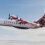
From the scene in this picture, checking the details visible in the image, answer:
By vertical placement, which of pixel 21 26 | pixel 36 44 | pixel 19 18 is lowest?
pixel 36 44

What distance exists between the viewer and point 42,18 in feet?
25.9

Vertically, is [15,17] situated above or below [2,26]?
above

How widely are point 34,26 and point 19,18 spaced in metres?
1.49

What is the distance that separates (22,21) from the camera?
20.2 feet

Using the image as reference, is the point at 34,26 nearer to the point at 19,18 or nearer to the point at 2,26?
the point at 19,18

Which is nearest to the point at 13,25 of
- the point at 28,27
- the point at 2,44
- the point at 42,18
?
the point at 28,27

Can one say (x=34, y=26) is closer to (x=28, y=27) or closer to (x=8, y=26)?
(x=28, y=27)

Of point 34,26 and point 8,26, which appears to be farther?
point 34,26

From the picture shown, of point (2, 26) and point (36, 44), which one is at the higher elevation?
point (2, 26)

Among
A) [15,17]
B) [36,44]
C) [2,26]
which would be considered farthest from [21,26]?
[36,44]

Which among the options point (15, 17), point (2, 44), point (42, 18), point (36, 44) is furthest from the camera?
point (42, 18)

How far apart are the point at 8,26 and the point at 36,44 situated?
242 cm

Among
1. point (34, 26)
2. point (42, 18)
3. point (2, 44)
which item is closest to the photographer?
point (2, 44)

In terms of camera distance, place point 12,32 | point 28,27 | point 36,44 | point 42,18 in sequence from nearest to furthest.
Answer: point 36,44 → point 12,32 → point 28,27 → point 42,18
